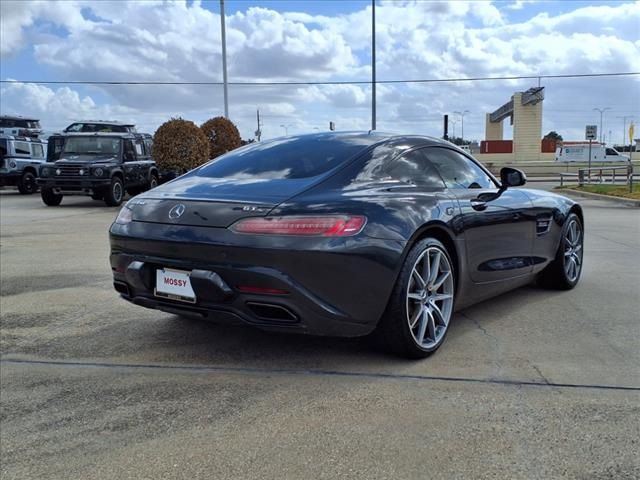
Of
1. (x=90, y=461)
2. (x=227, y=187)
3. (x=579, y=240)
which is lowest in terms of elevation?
(x=90, y=461)

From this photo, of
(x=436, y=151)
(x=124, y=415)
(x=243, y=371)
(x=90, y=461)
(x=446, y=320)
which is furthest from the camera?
(x=436, y=151)

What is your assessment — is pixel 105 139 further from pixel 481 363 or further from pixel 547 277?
pixel 481 363

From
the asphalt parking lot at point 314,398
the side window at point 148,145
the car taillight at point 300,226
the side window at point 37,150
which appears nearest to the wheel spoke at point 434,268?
the asphalt parking lot at point 314,398

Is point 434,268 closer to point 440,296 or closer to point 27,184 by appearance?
point 440,296

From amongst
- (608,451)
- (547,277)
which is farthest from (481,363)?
(547,277)

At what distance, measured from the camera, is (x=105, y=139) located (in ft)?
56.3

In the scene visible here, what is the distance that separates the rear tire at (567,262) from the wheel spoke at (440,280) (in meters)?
1.95

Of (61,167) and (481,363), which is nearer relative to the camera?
(481,363)

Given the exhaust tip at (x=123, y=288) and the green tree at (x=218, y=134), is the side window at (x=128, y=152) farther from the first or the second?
the exhaust tip at (x=123, y=288)

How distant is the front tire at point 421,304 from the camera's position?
3572mm

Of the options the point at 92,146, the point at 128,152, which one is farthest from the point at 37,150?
the point at 128,152

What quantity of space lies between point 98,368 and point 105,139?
48.0 ft

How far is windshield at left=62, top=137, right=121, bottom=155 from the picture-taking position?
1708 cm

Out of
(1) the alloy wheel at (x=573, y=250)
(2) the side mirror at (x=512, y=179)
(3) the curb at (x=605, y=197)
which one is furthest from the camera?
(3) the curb at (x=605, y=197)
